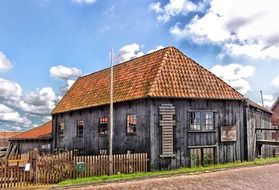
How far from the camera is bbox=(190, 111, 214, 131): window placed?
22.6 m

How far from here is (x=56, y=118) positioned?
34312mm

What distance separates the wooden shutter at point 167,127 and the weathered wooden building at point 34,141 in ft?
56.2

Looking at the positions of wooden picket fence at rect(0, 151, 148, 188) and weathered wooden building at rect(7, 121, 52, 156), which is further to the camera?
weathered wooden building at rect(7, 121, 52, 156)

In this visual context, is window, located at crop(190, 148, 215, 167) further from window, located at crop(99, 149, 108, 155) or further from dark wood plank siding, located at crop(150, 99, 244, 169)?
window, located at crop(99, 149, 108, 155)

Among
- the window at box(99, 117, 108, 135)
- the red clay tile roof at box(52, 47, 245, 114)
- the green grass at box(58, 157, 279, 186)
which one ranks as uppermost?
the red clay tile roof at box(52, 47, 245, 114)

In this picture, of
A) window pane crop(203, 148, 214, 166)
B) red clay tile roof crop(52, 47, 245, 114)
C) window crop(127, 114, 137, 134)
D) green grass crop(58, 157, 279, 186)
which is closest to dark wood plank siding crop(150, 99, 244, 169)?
window pane crop(203, 148, 214, 166)

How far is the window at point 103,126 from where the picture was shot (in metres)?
25.4

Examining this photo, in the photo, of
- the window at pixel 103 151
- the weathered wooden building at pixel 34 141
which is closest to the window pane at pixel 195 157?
the window at pixel 103 151

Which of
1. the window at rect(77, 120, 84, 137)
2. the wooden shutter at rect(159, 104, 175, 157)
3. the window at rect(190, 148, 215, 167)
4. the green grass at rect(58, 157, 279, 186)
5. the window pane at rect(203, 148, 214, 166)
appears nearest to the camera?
the green grass at rect(58, 157, 279, 186)

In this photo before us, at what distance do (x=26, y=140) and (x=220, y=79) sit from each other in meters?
22.2

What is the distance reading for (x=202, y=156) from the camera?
74.5ft

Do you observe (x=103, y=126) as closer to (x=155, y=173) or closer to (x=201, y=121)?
(x=201, y=121)

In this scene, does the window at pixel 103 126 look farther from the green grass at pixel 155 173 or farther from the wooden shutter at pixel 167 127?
the green grass at pixel 155 173

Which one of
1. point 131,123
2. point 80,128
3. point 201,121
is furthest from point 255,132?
point 80,128
